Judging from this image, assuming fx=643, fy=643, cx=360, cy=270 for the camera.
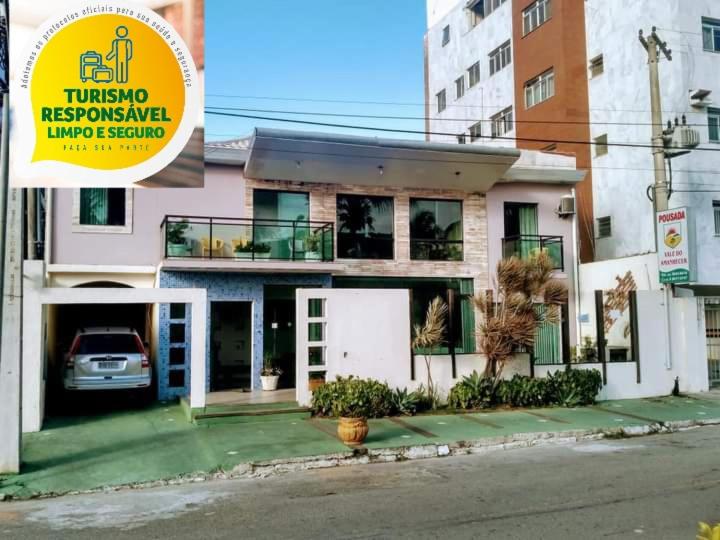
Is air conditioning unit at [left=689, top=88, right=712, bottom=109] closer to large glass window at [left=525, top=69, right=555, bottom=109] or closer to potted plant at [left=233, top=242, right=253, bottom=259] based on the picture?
large glass window at [left=525, top=69, right=555, bottom=109]

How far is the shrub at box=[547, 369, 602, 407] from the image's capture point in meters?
15.0

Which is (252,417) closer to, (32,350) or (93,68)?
(32,350)

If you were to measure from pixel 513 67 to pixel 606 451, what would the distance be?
2284 cm

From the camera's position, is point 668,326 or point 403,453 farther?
point 668,326

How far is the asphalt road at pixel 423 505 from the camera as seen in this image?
6.35 metres

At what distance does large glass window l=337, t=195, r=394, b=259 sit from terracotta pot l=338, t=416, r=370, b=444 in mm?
8209

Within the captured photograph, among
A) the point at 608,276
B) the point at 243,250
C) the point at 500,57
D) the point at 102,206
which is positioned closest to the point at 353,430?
the point at 243,250

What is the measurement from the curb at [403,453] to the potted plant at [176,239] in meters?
7.29

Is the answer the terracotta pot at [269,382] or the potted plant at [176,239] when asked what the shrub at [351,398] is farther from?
the potted plant at [176,239]

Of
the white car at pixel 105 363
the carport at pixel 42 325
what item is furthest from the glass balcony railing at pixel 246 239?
the carport at pixel 42 325

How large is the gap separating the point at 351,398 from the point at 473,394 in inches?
119

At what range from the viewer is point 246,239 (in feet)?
53.5

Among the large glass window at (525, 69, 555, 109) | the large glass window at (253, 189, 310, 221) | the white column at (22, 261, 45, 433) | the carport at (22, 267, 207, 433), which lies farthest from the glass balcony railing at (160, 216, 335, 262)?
the large glass window at (525, 69, 555, 109)

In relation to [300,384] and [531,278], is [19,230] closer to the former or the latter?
[300,384]
